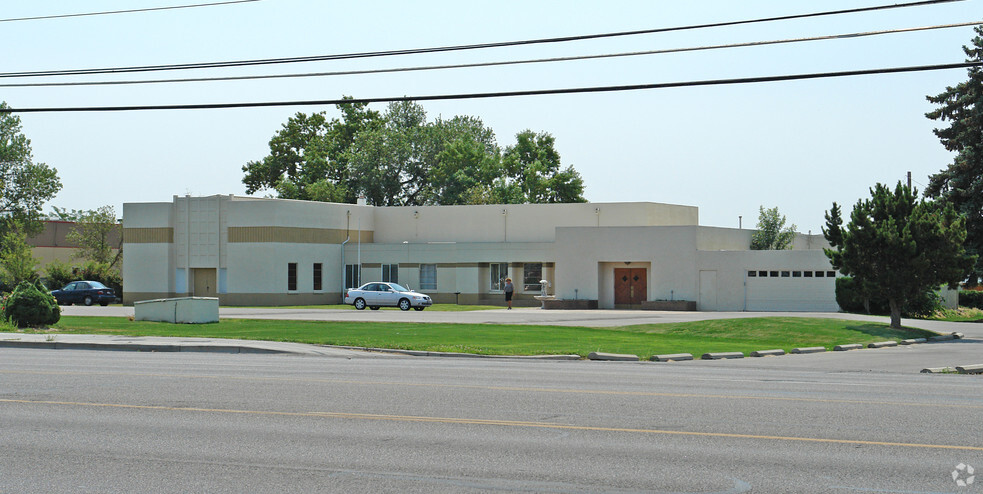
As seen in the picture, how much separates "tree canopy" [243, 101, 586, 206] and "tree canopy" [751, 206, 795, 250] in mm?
32608

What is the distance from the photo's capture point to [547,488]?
322 inches

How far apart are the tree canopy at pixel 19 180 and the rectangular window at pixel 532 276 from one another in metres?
54.2

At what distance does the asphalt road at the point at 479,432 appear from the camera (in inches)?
336

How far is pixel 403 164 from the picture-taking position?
323ft

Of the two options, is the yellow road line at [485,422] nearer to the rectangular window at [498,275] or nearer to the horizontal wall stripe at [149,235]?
the rectangular window at [498,275]

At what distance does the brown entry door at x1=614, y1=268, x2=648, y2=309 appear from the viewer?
5438 cm

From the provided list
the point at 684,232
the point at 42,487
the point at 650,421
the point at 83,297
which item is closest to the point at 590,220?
the point at 684,232

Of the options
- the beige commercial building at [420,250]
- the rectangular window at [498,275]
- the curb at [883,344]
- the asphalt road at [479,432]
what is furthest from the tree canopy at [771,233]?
the asphalt road at [479,432]

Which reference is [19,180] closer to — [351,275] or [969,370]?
[351,275]

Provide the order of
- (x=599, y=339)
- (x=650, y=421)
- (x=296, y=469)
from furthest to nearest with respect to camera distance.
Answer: (x=599, y=339)
(x=650, y=421)
(x=296, y=469)

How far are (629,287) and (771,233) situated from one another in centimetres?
1136

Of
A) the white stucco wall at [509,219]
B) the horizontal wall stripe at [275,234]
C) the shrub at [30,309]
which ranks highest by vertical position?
the white stucco wall at [509,219]

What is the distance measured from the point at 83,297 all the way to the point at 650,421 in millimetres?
57544

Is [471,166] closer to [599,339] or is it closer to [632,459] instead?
[599,339]
